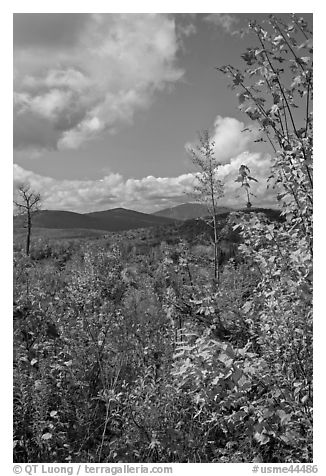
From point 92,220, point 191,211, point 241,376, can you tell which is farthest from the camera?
point 92,220

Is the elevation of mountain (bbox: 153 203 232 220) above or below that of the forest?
above

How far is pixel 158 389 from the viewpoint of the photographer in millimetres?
3459

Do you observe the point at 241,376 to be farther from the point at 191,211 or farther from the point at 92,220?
the point at 92,220

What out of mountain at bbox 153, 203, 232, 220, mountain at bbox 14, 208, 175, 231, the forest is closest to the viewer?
the forest

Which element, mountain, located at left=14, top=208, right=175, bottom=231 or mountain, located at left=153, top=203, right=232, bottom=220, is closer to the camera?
mountain, located at left=153, top=203, right=232, bottom=220

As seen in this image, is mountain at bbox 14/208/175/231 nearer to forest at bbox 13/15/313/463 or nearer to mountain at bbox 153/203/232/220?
mountain at bbox 153/203/232/220

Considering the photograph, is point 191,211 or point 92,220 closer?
point 191,211

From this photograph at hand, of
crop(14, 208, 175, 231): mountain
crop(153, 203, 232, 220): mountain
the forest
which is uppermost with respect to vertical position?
crop(14, 208, 175, 231): mountain

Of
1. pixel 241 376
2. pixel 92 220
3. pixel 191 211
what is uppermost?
pixel 92 220

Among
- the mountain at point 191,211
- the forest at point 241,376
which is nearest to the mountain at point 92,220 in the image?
the mountain at point 191,211

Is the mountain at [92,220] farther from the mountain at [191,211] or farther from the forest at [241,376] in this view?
the forest at [241,376]

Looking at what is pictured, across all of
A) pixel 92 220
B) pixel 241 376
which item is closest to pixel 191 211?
pixel 241 376

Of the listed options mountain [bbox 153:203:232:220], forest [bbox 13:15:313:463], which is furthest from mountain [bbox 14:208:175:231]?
forest [bbox 13:15:313:463]
